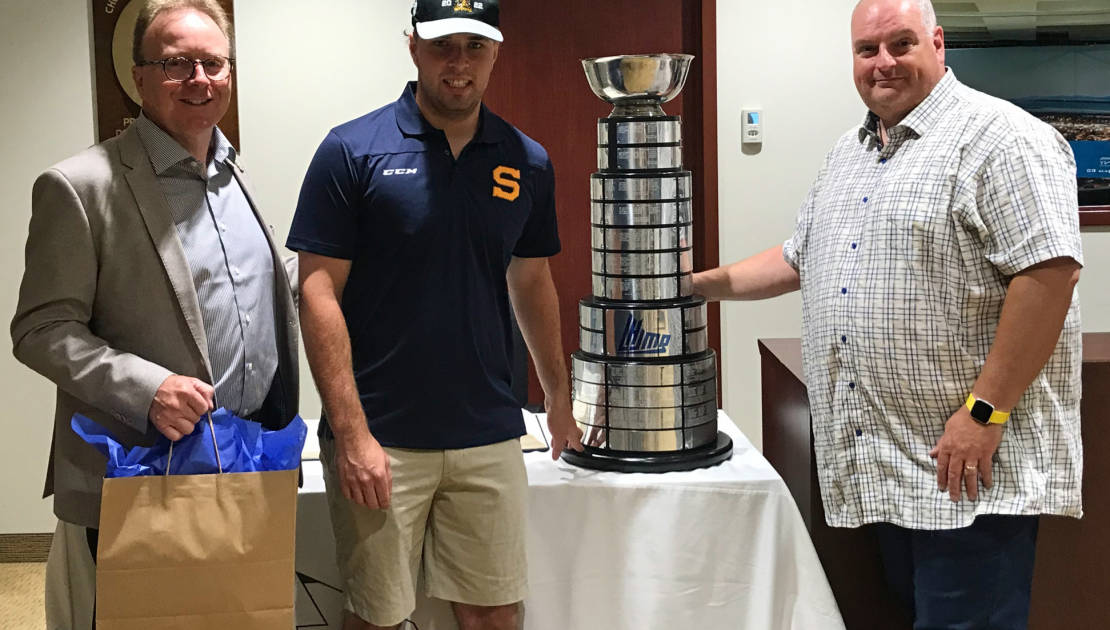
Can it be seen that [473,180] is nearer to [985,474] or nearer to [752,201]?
[985,474]

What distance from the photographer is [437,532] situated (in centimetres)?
191

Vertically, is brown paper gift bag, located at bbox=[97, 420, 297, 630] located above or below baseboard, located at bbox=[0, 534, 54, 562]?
above

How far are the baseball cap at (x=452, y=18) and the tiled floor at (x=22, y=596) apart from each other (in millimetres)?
2321

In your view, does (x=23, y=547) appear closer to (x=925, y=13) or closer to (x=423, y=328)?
(x=423, y=328)

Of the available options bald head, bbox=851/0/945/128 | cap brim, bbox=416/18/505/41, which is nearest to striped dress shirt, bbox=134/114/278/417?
cap brim, bbox=416/18/505/41

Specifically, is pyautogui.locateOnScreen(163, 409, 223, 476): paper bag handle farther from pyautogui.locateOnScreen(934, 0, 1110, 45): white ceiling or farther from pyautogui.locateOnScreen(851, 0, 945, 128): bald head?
pyautogui.locateOnScreen(934, 0, 1110, 45): white ceiling

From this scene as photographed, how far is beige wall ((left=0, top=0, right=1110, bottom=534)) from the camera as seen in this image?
3.67m

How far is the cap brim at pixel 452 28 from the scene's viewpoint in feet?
5.75

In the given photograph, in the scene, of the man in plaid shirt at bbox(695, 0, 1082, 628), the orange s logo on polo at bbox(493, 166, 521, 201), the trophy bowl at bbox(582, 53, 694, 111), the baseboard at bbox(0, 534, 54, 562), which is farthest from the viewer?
the baseboard at bbox(0, 534, 54, 562)

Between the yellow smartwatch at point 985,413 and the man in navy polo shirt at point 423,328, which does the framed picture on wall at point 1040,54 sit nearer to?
the yellow smartwatch at point 985,413

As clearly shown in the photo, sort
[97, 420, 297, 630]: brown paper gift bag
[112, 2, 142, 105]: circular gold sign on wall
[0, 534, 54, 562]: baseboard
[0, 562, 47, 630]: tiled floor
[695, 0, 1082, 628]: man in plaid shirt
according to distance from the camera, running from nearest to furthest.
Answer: [97, 420, 297, 630]: brown paper gift bag, [695, 0, 1082, 628]: man in plaid shirt, [0, 562, 47, 630]: tiled floor, [112, 2, 142, 105]: circular gold sign on wall, [0, 534, 54, 562]: baseboard

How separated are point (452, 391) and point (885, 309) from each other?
76 cm

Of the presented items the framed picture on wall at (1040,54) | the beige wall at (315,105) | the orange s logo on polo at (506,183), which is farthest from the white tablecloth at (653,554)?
the framed picture on wall at (1040,54)

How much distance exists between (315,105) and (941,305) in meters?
2.62
